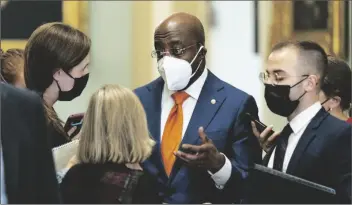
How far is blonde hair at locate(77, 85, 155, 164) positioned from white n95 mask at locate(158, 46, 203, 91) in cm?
27

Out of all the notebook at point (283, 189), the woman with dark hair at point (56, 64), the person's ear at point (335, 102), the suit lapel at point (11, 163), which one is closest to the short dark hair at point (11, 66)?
the woman with dark hair at point (56, 64)

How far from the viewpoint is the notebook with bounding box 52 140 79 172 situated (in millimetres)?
2984

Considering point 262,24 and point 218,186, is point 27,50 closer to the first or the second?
point 218,186

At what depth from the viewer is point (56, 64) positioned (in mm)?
3193

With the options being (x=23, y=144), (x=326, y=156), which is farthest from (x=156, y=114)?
(x=23, y=144)

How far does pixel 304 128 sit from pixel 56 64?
1047mm

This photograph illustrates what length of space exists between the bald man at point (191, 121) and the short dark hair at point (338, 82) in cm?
49

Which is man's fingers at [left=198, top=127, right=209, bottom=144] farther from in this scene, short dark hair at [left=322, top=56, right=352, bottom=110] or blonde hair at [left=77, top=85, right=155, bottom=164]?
short dark hair at [left=322, top=56, right=352, bottom=110]

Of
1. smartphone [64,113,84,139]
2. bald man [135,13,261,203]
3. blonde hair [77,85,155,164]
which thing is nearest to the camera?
→ blonde hair [77,85,155,164]

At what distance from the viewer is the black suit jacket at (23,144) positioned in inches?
84.5

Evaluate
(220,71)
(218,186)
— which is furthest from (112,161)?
(220,71)

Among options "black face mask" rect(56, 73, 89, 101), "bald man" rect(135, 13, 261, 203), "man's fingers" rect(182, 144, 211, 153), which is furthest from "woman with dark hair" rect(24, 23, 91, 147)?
"man's fingers" rect(182, 144, 211, 153)

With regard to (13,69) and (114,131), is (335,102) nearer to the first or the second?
(114,131)

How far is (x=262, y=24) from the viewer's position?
6.16 meters
